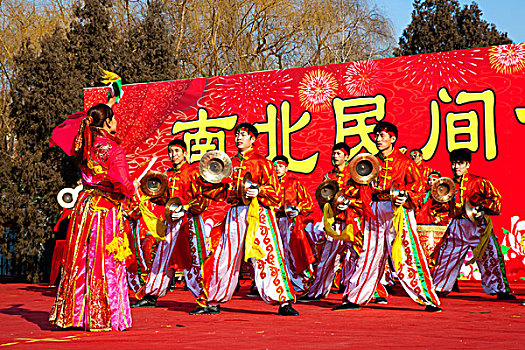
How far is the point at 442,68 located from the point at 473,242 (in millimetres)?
2653

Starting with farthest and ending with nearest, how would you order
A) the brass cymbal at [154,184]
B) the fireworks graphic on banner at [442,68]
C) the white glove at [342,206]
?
the fireworks graphic on banner at [442,68], the brass cymbal at [154,184], the white glove at [342,206]

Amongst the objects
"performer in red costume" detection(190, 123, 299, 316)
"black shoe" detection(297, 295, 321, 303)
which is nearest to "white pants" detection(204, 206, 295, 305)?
"performer in red costume" detection(190, 123, 299, 316)

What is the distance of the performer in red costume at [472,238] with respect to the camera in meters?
7.03

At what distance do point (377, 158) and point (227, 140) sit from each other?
13.7ft

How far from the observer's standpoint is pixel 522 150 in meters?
8.43

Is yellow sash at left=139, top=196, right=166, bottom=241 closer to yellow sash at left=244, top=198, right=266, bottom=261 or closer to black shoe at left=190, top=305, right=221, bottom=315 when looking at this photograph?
black shoe at left=190, top=305, right=221, bottom=315

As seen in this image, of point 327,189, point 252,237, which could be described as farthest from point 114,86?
point 327,189

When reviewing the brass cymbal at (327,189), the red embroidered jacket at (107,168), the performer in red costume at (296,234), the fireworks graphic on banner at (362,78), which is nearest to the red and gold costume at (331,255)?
the brass cymbal at (327,189)

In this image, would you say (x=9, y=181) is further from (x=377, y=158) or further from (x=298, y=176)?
(x=377, y=158)

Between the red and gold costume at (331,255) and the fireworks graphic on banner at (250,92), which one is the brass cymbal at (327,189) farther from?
the fireworks graphic on banner at (250,92)

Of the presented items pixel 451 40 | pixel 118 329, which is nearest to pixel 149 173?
pixel 118 329

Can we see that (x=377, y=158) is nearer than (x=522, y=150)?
Yes

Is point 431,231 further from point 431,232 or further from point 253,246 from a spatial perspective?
point 253,246

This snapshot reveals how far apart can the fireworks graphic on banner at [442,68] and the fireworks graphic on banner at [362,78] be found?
40 centimetres
